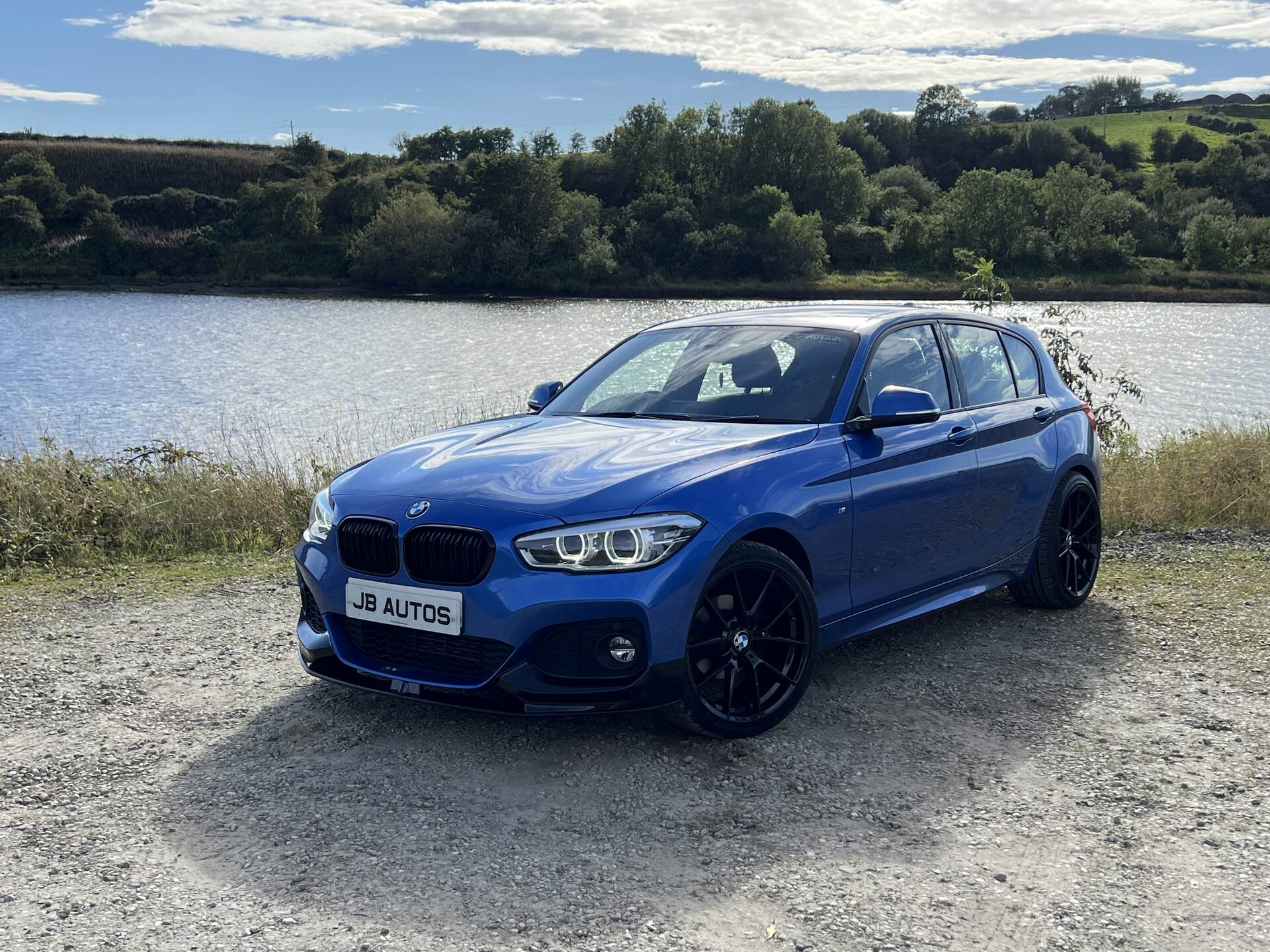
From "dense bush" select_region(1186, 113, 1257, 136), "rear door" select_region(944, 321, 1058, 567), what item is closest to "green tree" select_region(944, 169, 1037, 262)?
"dense bush" select_region(1186, 113, 1257, 136)

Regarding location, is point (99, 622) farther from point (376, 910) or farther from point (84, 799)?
point (376, 910)

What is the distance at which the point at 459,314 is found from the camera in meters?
61.8

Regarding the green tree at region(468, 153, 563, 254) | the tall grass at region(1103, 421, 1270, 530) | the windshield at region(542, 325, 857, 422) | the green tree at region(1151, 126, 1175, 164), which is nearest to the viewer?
the windshield at region(542, 325, 857, 422)

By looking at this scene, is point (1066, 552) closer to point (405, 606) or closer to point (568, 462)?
point (568, 462)

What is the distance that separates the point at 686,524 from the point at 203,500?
6980 mm

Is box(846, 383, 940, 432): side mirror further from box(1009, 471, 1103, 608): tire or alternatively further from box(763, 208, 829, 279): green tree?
box(763, 208, 829, 279): green tree

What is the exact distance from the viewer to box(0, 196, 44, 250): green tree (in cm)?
8844

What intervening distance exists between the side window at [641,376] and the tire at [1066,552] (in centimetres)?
240

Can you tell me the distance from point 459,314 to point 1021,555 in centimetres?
5724

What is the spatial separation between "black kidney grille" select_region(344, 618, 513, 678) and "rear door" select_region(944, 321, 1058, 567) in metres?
2.85

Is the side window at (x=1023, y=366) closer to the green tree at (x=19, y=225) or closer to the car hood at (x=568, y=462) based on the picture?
the car hood at (x=568, y=462)

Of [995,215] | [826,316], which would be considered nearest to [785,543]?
[826,316]

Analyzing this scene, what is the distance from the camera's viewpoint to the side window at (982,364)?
20.2 feet

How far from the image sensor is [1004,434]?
20.2 ft
